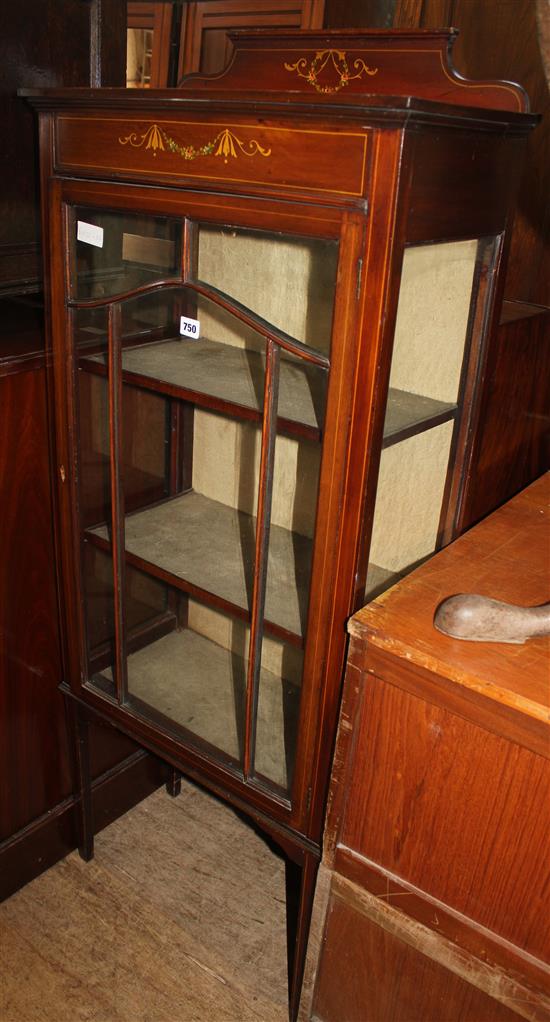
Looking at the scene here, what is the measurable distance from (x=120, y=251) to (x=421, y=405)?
452mm

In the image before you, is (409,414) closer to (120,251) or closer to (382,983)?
(120,251)

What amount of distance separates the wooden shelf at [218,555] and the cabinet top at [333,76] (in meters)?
0.55

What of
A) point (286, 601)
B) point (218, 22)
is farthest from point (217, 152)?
point (218, 22)

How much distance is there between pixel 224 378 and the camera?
111 centimetres

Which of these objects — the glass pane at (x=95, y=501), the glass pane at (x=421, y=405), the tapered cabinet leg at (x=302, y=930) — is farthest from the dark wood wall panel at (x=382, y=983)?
the glass pane at (x=95, y=501)

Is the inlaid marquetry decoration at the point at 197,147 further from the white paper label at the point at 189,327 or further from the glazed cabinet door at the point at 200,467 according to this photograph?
the white paper label at the point at 189,327

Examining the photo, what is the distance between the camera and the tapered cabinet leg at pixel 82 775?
1.47 m

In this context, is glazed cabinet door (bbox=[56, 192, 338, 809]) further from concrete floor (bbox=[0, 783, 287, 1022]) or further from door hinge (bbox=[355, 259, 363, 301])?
concrete floor (bbox=[0, 783, 287, 1022])

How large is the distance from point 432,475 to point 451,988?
64 cm

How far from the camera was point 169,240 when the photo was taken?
3.36 ft

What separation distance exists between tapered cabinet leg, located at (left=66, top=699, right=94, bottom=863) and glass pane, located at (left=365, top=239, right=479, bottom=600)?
0.67 m

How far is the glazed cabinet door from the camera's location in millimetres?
994

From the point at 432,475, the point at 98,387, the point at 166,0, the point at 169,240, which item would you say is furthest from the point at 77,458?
the point at 166,0

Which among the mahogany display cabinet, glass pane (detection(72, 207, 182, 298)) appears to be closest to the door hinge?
the mahogany display cabinet
